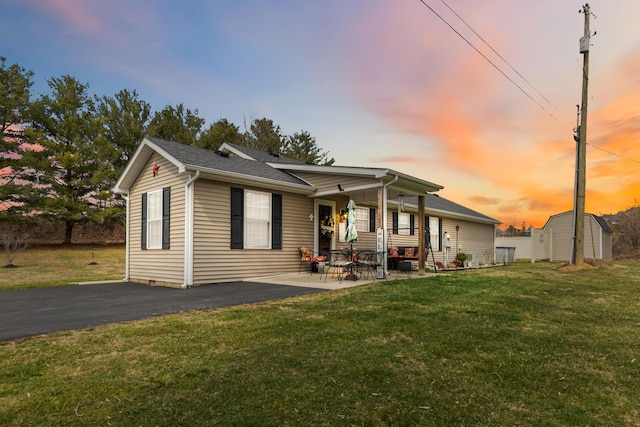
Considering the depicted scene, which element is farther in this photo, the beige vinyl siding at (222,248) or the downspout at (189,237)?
the beige vinyl siding at (222,248)

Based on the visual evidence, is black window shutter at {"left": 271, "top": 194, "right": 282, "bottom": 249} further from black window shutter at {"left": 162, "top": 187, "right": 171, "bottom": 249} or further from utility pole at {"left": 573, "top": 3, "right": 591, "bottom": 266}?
utility pole at {"left": 573, "top": 3, "right": 591, "bottom": 266}

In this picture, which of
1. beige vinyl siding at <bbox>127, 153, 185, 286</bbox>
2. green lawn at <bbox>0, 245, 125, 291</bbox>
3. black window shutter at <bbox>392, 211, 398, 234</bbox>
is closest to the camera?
beige vinyl siding at <bbox>127, 153, 185, 286</bbox>

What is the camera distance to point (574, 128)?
15281 mm

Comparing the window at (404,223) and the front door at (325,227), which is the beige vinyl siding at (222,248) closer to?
the front door at (325,227)

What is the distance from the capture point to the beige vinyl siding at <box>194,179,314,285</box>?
9.77m

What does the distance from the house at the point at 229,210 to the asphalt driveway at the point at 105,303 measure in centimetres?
113

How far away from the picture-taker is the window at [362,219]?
15.0 m

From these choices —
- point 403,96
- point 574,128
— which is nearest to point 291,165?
point 403,96

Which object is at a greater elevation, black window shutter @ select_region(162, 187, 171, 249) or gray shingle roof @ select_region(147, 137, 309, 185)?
gray shingle roof @ select_region(147, 137, 309, 185)

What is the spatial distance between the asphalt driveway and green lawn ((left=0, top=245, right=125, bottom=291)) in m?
5.62

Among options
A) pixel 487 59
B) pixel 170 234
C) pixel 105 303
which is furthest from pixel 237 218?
pixel 487 59

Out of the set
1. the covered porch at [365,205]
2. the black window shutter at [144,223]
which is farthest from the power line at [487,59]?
the black window shutter at [144,223]

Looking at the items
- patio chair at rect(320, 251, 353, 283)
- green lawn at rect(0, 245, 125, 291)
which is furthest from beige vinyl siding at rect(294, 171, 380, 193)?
green lawn at rect(0, 245, 125, 291)

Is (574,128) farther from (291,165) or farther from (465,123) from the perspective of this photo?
(291,165)
